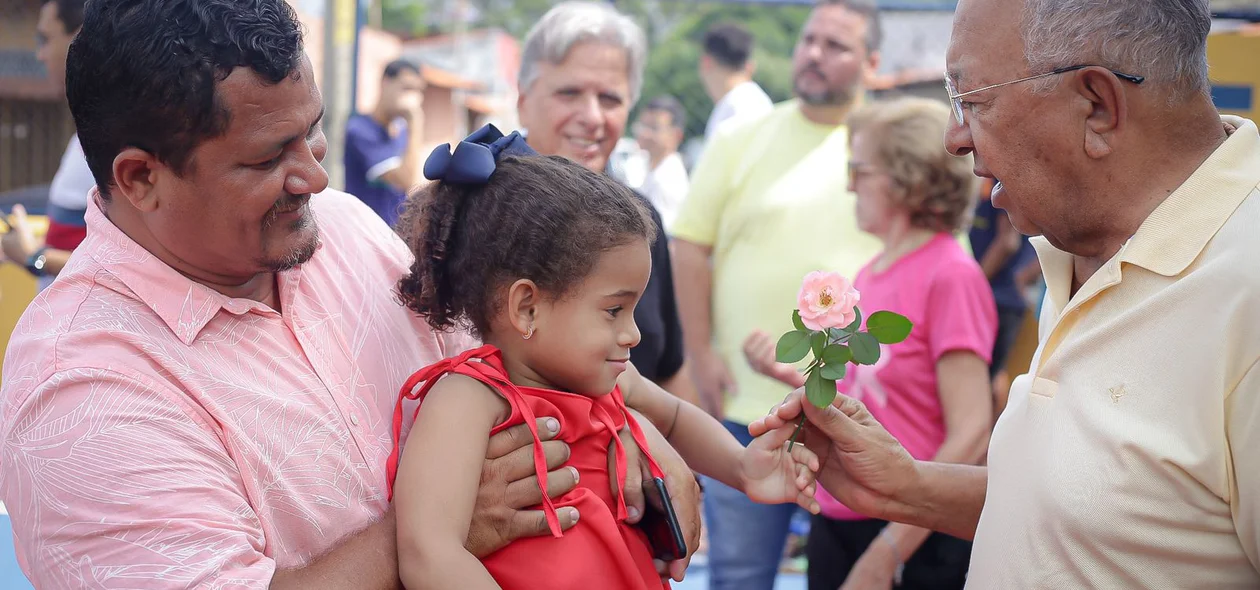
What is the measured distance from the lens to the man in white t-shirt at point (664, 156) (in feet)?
27.2

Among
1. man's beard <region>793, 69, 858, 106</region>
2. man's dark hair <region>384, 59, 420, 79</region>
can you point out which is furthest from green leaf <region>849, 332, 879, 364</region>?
man's dark hair <region>384, 59, 420, 79</region>

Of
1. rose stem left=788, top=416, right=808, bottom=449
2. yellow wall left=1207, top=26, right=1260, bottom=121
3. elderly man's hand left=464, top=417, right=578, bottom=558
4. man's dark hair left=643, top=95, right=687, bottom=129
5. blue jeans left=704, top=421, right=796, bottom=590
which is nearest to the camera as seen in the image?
elderly man's hand left=464, top=417, right=578, bottom=558

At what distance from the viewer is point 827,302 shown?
2.08 meters

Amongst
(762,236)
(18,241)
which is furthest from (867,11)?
(18,241)

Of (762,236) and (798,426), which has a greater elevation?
(798,426)

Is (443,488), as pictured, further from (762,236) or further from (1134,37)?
(762,236)

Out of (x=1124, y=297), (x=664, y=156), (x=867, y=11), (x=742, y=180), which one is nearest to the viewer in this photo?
(x=1124, y=297)

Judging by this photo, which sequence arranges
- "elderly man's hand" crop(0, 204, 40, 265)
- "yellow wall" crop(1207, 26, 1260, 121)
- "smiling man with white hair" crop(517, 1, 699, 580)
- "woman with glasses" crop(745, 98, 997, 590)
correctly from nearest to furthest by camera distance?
"woman with glasses" crop(745, 98, 997, 590) < "smiling man with white hair" crop(517, 1, 699, 580) < "elderly man's hand" crop(0, 204, 40, 265) < "yellow wall" crop(1207, 26, 1260, 121)

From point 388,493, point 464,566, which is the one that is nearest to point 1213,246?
point 464,566

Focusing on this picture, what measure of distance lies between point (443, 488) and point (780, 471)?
79 centimetres

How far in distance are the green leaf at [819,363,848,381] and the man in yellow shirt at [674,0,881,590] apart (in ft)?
6.03

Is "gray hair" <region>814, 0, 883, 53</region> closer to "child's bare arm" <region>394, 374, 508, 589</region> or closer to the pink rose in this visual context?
the pink rose

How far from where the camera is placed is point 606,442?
216 cm

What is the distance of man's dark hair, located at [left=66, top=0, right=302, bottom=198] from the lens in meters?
1.77
